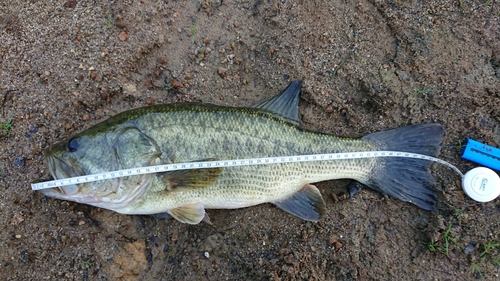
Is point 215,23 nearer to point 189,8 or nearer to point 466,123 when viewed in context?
point 189,8

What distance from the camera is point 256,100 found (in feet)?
12.6

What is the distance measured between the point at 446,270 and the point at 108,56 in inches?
163

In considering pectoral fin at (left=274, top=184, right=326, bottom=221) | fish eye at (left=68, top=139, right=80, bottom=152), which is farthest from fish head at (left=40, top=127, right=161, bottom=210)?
pectoral fin at (left=274, top=184, right=326, bottom=221)

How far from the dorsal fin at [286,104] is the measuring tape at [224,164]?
460 millimetres

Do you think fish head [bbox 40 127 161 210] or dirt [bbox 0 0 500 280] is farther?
dirt [bbox 0 0 500 280]

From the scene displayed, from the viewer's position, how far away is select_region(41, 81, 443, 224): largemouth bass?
9.91 ft

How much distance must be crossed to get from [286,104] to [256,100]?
47cm

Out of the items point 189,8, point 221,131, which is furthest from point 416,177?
point 189,8

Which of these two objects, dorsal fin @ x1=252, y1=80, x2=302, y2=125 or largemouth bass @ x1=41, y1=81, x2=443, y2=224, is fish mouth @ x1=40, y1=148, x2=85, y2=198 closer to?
largemouth bass @ x1=41, y1=81, x2=443, y2=224

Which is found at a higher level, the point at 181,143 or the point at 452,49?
the point at 452,49

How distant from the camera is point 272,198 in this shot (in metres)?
3.36

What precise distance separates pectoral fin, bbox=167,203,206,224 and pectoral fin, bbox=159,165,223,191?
23cm

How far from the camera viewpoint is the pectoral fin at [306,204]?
3377 mm

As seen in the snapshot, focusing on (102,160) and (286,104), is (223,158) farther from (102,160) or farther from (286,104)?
(102,160)
